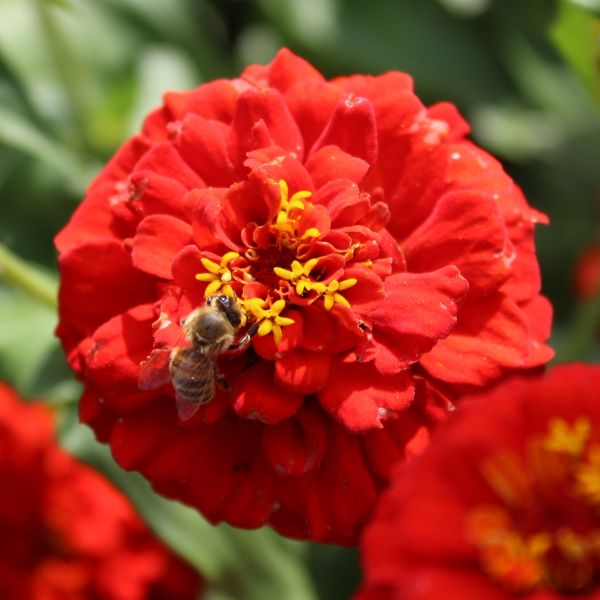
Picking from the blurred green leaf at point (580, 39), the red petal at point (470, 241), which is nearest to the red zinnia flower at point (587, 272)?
the blurred green leaf at point (580, 39)

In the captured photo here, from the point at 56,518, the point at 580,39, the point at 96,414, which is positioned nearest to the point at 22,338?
the point at 56,518

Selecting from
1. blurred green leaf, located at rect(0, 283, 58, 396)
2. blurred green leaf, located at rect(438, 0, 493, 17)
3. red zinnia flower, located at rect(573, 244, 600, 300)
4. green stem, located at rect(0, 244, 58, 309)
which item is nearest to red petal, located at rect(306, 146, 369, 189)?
green stem, located at rect(0, 244, 58, 309)

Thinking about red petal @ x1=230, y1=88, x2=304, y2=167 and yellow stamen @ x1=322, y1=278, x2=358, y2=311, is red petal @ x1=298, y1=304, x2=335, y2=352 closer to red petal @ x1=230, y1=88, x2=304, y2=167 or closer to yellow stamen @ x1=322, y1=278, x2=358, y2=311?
yellow stamen @ x1=322, y1=278, x2=358, y2=311

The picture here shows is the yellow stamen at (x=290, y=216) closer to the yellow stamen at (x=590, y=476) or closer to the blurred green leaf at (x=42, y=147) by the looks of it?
the yellow stamen at (x=590, y=476)

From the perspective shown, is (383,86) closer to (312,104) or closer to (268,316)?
(312,104)

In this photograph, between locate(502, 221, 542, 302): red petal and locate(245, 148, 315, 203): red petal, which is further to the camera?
locate(502, 221, 542, 302): red petal

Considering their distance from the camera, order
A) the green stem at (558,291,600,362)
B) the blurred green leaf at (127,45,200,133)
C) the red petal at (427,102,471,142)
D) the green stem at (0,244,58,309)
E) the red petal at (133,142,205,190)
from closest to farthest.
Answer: the red petal at (133,142,205,190), the red petal at (427,102,471,142), the green stem at (0,244,58,309), the green stem at (558,291,600,362), the blurred green leaf at (127,45,200,133)
